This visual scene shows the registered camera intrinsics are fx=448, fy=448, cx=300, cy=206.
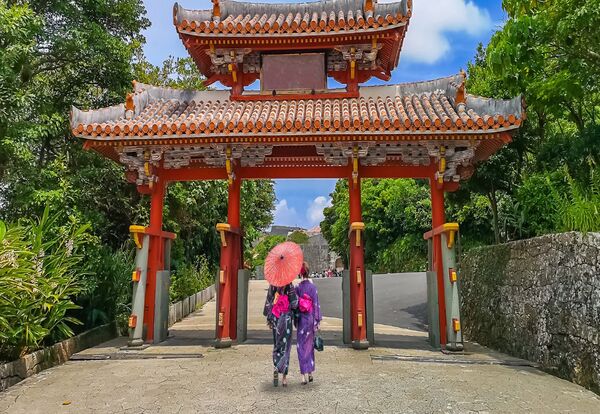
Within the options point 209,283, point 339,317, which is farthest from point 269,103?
point 209,283

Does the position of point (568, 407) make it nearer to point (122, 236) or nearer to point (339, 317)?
point (339, 317)

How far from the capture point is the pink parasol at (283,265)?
5395 millimetres

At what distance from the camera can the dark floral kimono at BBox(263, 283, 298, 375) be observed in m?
5.57

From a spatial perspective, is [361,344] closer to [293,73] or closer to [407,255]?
[293,73]

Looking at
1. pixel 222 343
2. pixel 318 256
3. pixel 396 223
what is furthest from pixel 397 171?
pixel 318 256

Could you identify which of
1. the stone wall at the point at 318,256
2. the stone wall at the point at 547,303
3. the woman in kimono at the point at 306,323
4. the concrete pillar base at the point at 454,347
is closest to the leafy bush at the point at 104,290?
the woman in kimono at the point at 306,323

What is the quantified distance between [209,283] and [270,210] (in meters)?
7.80

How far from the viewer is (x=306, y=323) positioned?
564 centimetres

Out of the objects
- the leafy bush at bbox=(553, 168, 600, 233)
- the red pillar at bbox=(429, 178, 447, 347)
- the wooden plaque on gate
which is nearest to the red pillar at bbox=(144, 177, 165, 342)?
the wooden plaque on gate

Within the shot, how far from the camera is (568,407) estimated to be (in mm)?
4949

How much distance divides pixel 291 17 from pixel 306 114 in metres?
3.18

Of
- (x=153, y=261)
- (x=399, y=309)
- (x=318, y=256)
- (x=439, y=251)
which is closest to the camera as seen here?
(x=439, y=251)

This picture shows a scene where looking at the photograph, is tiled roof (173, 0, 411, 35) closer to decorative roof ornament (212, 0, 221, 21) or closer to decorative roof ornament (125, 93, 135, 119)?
decorative roof ornament (212, 0, 221, 21)

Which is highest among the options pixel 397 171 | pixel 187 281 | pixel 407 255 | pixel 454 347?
pixel 397 171
